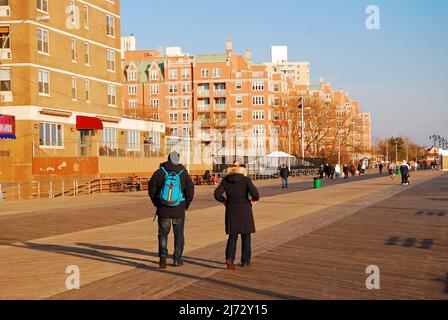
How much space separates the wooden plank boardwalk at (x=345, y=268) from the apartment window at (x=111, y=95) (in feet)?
115

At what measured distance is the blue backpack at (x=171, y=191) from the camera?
389 inches

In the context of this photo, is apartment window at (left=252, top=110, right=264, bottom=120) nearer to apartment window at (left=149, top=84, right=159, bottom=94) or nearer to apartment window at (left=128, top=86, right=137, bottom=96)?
apartment window at (left=149, top=84, right=159, bottom=94)

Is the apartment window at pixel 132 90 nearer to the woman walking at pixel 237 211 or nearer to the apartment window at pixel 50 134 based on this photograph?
the apartment window at pixel 50 134

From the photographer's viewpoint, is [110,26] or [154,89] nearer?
[110,26]

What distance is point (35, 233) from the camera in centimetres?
1630

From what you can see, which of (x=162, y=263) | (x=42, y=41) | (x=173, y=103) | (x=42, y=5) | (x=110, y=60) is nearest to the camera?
(x=162, y=263)

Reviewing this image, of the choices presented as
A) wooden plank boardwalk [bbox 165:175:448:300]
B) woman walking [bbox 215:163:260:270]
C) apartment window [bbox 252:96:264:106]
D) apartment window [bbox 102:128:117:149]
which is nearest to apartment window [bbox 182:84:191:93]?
apartment window [bbox 252:96:264:106]

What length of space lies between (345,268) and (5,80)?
34.4m

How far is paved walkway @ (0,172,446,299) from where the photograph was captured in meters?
8.49

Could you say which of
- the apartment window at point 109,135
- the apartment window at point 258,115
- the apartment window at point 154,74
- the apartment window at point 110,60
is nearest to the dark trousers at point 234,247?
the apartment window at point 109,135

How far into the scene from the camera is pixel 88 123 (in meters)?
44.4

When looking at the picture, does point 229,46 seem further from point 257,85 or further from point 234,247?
point 234,247

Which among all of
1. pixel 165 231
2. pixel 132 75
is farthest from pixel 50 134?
pixel 132 75

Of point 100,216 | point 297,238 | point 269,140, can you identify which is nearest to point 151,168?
point 100,216
